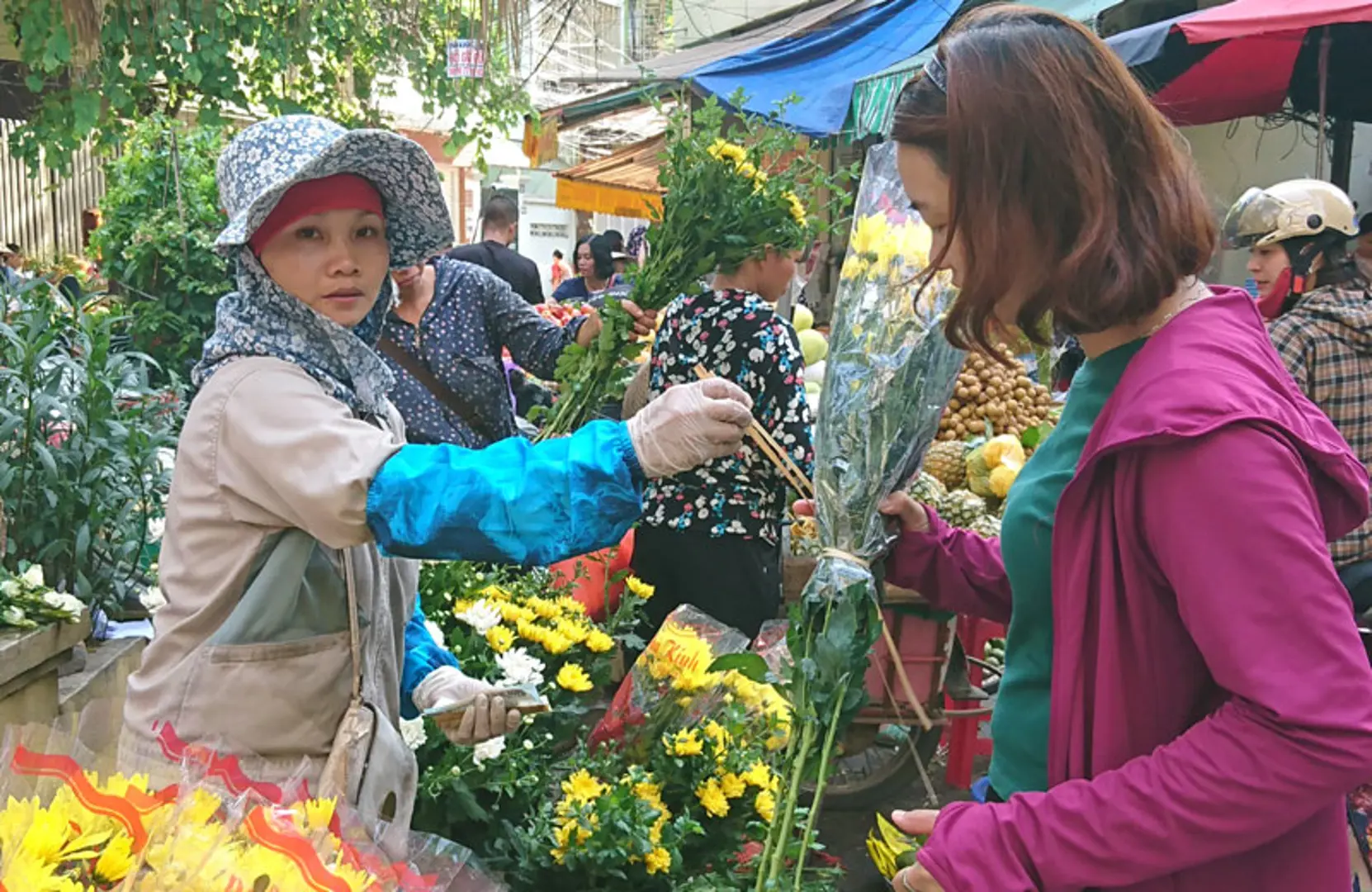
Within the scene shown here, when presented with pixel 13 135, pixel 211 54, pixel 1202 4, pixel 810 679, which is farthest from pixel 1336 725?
pixel 1202 4

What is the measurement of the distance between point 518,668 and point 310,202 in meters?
1.10

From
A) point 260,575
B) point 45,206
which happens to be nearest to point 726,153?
point 260,575

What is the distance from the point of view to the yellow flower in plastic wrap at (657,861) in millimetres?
1974

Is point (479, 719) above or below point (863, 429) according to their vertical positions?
below

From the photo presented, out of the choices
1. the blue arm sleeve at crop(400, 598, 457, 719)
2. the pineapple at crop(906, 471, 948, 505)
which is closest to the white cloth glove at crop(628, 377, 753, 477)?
the blue arm sleeve at crop(400, 598, 457, 719)

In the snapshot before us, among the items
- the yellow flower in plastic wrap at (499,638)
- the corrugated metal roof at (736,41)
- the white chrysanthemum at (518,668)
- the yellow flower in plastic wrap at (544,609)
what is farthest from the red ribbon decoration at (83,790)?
the corrugated metal roof at (736,41)

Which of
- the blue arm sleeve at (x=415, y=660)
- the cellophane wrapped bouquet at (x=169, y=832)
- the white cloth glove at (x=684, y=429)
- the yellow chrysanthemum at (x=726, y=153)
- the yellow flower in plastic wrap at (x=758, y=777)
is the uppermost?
the yellow chrysanthemum at (x=726, y=153)

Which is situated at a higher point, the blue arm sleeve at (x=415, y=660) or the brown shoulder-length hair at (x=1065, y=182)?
the brown shoulder-length hair at (x=1065, y=182)

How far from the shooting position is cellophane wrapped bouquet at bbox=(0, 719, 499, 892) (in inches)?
35.9

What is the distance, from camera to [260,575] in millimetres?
1491

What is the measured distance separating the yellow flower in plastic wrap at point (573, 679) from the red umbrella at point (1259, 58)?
2632 millimetres

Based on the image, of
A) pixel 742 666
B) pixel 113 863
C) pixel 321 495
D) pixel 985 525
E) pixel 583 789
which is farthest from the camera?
pixel 985 525

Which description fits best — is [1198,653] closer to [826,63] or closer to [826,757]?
[826,757]

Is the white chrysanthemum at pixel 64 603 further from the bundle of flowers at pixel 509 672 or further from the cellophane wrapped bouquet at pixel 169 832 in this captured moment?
the cellophane wrapped bouquet at pixel 169 832
